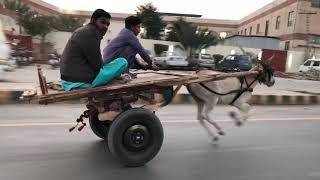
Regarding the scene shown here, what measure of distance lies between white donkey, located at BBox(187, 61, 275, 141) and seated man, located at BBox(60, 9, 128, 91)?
1891mm

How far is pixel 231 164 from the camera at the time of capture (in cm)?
645

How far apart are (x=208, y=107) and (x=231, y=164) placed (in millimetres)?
1557

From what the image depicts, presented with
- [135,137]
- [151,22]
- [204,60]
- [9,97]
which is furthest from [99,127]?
[151,22]

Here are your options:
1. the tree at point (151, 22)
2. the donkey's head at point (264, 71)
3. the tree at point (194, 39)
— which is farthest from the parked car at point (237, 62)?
the donkey's head at point (264, 71)

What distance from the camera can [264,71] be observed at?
816 centimetres

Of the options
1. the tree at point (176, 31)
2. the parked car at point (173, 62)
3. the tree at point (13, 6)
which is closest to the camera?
the parked car at point (173, 62)

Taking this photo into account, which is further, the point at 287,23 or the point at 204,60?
the point at 287,23

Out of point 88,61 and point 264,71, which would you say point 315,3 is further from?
point 88,61

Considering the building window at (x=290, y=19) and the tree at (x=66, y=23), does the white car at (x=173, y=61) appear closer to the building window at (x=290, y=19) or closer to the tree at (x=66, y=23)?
the tree at (x=66, y=23)

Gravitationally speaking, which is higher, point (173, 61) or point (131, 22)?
point (131, 22)

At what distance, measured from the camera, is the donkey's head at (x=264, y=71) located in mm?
8109

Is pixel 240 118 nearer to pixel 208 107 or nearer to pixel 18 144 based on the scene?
pixel 208 107

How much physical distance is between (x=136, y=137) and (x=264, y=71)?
3.07 m

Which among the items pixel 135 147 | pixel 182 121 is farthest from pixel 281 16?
pixel 135 147
